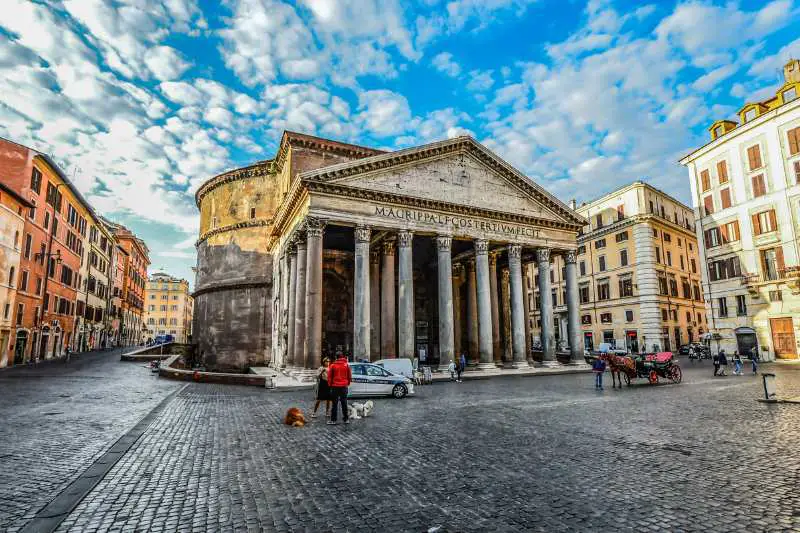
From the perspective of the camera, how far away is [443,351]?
23672 millimetres

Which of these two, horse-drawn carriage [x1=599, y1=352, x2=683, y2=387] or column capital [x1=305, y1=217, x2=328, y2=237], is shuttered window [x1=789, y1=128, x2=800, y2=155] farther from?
column capital [x1=305, y1=217, x2=328, y2=237]

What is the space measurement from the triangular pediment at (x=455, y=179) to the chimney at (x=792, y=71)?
1636 centimetres

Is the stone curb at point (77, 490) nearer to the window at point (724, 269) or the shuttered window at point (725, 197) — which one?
→ the window at point (724, 269)

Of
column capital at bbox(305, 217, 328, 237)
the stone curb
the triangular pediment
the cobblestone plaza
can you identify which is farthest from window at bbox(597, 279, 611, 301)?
the stone curb

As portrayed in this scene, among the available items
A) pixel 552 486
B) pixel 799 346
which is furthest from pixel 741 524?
pixel 799 346

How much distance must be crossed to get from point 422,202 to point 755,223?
2290 centimetres

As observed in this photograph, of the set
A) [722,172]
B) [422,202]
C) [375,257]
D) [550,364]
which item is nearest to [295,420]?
[422,202]

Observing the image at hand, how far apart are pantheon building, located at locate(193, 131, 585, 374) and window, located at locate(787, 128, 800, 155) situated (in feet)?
43.6

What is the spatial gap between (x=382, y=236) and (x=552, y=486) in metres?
20.6

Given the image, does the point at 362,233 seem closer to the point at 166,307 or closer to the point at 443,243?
the point at 443,243

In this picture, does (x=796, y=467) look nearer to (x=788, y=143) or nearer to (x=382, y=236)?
(x=382, y=236)

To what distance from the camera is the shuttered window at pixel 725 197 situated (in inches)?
1203

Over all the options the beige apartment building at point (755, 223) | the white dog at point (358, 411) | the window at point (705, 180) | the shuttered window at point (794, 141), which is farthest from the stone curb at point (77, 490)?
the window at point (705, 180)

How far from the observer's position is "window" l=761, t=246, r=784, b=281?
27281 millimetres
